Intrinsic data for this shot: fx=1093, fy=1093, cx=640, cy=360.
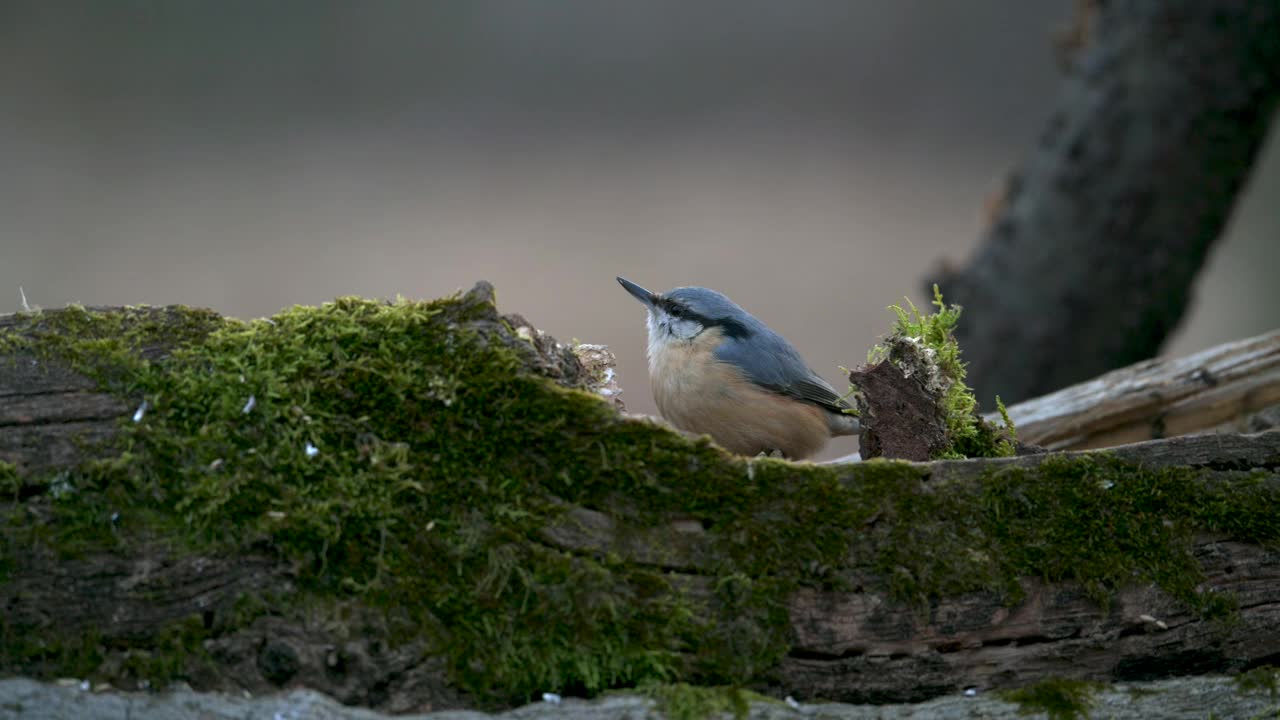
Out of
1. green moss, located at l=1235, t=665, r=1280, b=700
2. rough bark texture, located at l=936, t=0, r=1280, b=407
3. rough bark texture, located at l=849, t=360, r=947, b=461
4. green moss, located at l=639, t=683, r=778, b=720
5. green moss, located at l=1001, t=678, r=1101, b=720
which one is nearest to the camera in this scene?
green moss, located at l=639, t=683, r=778, b=720

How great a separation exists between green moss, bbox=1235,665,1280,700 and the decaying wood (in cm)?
152

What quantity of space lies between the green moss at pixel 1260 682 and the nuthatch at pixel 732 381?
1.56 m

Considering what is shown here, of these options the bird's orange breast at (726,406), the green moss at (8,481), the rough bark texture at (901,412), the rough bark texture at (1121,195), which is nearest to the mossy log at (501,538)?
the green moss at (8,481)

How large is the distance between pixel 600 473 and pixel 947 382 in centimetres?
97

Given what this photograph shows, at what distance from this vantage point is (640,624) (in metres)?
1.90

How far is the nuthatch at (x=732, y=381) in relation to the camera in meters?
3.49

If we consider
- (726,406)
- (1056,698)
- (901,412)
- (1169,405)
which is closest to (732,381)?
(726,406)

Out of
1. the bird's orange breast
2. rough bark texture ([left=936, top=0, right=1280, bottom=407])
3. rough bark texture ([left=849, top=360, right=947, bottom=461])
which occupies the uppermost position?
rough bark texture ([left=936, top=0, right=1280, bottom=407])

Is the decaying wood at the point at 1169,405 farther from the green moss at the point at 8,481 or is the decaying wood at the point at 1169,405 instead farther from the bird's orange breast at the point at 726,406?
the green moss at the point at 8,481

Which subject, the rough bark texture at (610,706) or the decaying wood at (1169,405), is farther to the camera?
the decaying wood at (1169,405)

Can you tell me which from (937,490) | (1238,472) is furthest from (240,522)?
(1238,472)

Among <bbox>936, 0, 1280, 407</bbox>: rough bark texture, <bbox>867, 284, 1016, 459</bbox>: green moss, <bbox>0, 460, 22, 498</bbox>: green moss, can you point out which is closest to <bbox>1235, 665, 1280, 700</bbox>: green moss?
<bbox>867, 284, 1016, 459</bbox>: green moss

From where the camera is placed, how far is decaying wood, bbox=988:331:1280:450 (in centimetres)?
358

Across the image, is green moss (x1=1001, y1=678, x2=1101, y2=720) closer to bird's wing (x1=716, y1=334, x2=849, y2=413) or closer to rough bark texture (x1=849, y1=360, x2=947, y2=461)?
rough bark texture (x1=849, y1=360, x2=947, y2=461)
